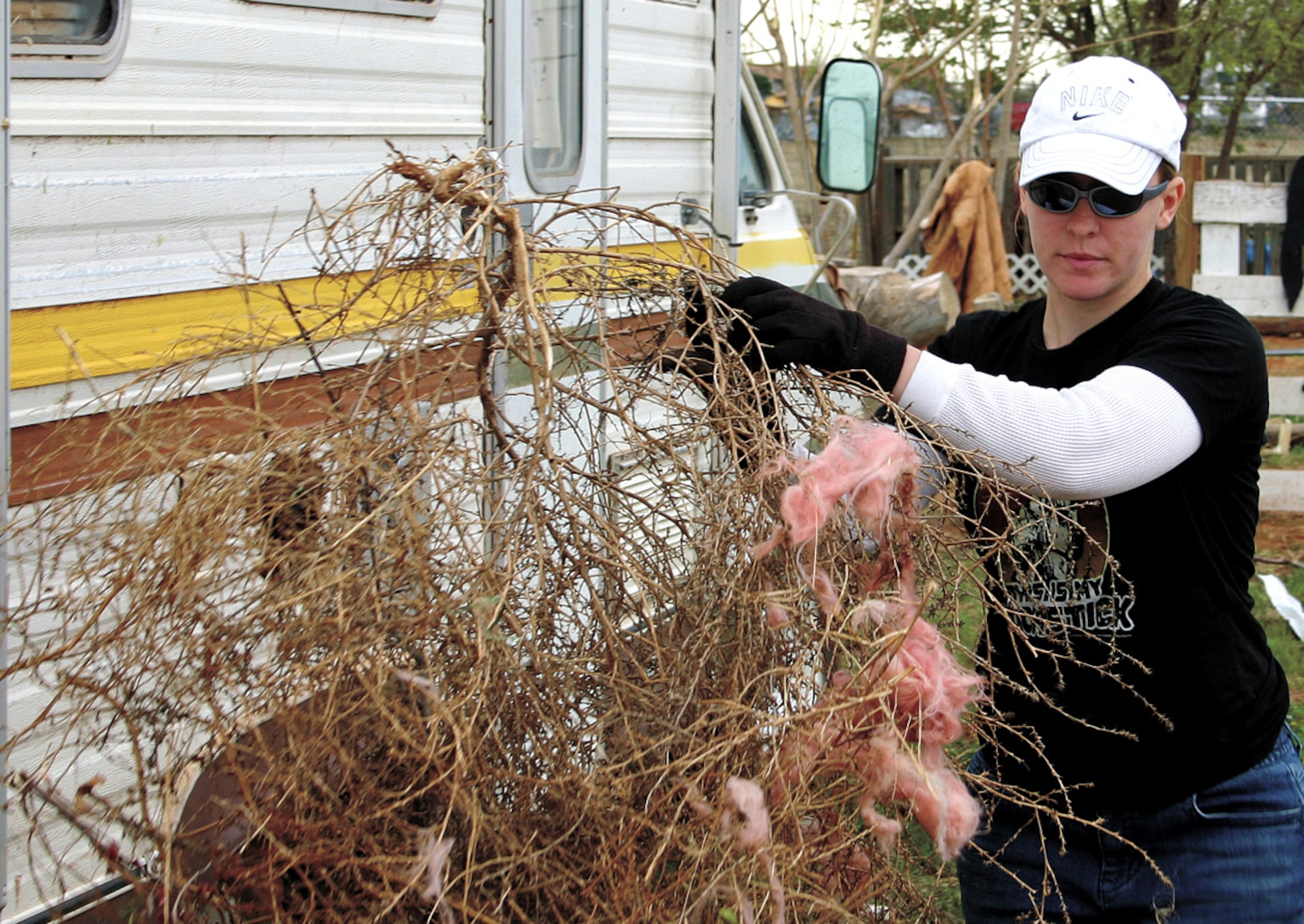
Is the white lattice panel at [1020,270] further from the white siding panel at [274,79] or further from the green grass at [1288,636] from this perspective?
the white siding panel at [274,79]

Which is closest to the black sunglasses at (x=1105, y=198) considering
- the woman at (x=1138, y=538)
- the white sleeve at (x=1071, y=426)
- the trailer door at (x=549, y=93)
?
the woman at (x=1138, y=538)

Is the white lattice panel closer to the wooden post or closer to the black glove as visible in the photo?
the wooden post

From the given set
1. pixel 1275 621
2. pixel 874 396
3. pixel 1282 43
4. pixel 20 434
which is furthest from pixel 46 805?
pixel 1282 43

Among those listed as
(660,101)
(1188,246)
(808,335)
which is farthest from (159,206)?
(1188,246)

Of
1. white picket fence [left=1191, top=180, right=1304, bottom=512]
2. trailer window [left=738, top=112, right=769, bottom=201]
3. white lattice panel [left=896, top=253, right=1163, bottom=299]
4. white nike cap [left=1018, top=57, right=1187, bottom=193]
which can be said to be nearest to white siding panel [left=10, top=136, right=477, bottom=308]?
white nike cap [left=1018, top=57, right=1187, bottom=193]

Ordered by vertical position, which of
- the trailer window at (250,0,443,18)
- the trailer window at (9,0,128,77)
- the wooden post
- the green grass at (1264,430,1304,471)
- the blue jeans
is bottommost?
the green grass at (1264,430,1304,471)

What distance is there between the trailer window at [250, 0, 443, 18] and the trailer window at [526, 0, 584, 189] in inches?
14.3

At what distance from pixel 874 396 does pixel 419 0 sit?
1.58m

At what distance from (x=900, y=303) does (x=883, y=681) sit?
9.28m

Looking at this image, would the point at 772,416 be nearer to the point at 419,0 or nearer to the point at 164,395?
the point at 164,395

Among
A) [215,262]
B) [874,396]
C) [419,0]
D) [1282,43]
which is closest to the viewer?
[874,396]

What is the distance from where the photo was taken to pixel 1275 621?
619 cm

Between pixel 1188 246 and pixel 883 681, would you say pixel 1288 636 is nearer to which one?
pixel 1188 246

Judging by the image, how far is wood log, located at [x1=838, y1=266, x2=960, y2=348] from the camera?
10469mm
